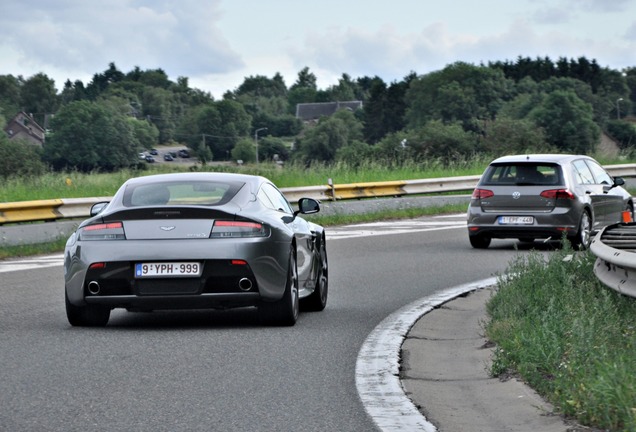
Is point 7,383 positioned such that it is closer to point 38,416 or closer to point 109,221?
point 38,416

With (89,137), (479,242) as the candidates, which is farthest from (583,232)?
(89,137)

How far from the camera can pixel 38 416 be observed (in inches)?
287

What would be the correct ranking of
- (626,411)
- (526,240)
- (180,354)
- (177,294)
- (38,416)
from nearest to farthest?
(626,411) → (38,416) → (180,354) → (177,294) → (526,240)

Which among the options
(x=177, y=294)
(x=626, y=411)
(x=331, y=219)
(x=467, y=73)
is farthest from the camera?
(x=467, y=73)

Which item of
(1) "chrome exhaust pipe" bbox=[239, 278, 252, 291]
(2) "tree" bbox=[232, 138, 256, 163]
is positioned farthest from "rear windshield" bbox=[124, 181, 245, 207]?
(2) "tree" bbox=[232, 138, 256, 163]

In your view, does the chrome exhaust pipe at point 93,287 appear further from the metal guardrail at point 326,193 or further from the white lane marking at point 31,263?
the metal guardrail at point 326,193

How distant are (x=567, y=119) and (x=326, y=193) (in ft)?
343

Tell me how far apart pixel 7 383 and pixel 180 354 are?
1596mm

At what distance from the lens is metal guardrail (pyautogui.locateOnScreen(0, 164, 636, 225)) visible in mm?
22281

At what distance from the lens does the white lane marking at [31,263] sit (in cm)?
1807

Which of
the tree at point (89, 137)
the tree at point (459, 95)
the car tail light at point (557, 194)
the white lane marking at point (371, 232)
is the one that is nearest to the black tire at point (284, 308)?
the car tail light at point (557, 194)

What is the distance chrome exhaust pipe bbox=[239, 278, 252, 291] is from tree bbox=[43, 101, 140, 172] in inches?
2102

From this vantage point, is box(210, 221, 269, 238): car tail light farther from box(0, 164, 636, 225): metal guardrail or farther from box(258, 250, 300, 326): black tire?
box(0, 164, 636, 225): metal guardrail

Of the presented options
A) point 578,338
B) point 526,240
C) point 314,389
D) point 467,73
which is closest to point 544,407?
point 578,338
